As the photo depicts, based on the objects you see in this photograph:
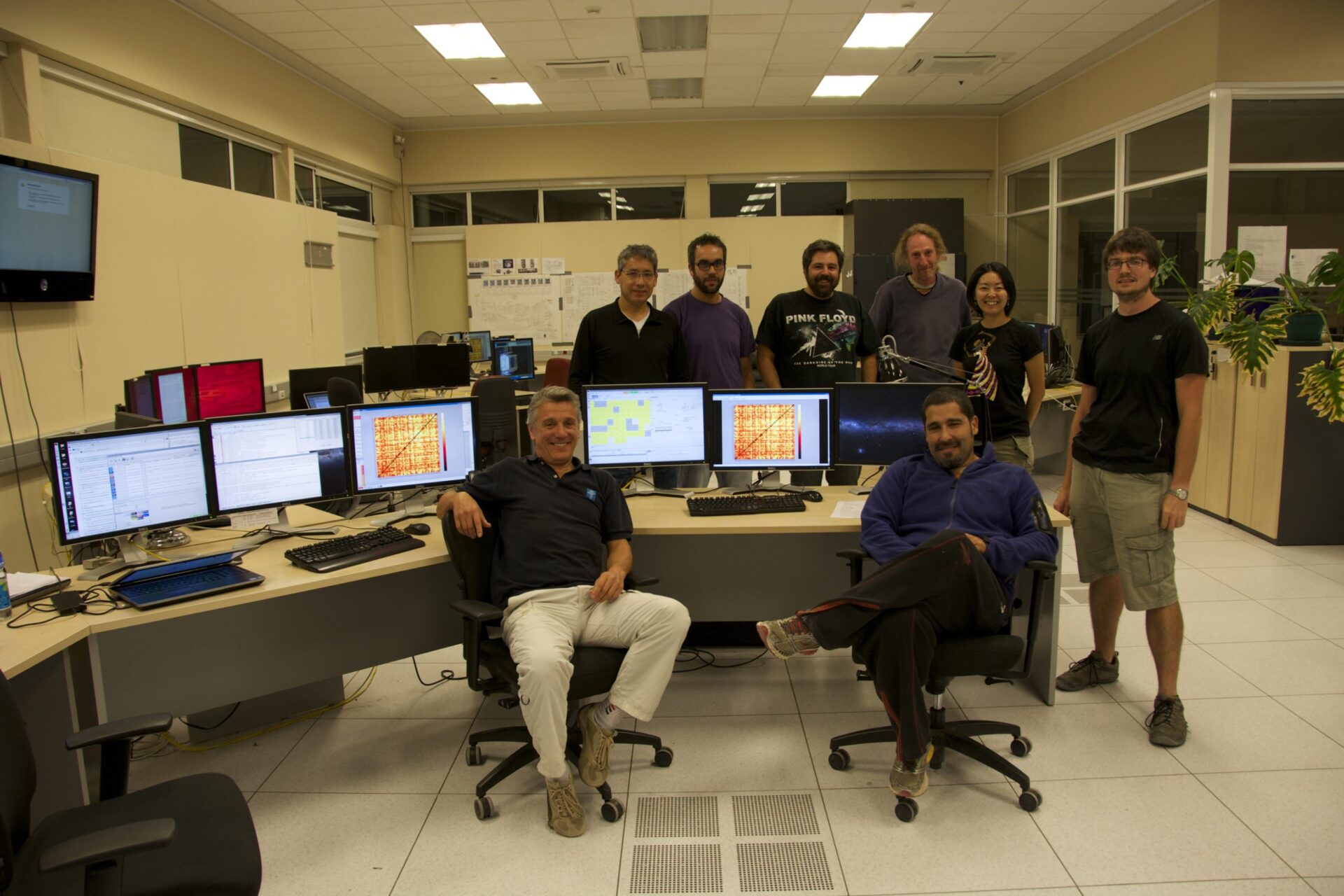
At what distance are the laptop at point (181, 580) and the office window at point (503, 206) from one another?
7.42m

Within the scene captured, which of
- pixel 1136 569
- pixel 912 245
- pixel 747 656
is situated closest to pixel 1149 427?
pixel 1136 569

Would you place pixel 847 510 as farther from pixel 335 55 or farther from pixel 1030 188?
pixel 1030 188

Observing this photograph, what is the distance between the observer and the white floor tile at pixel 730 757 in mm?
2566

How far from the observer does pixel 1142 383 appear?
2.76m

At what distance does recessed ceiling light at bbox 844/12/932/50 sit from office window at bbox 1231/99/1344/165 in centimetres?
216

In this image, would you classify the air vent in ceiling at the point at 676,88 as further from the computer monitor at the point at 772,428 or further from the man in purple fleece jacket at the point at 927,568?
the man in purple fleece jacket at the point at 927,568

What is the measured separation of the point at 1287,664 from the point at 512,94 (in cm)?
716

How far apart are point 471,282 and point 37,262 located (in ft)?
18.5

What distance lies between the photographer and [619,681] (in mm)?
2459

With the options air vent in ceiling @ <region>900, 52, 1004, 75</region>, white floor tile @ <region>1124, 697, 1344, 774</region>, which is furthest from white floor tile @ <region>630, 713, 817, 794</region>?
air vent in ceiling @ <region>900, 52, 1004, 75</region>

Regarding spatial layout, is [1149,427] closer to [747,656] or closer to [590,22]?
[747,656]

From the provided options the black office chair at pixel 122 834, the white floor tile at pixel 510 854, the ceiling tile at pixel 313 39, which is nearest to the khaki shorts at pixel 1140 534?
the white floor tile at pixel 510 854

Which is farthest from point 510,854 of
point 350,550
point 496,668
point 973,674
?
point 973,674

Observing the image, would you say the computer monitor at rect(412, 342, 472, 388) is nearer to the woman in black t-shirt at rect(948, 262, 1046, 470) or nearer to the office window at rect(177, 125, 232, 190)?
the office window at rect(177, 125, 232, 190)
